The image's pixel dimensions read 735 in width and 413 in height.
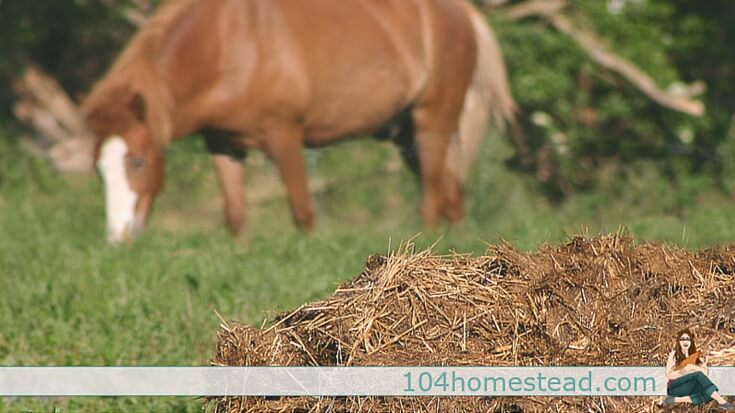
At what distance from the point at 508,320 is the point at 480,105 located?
730 cm

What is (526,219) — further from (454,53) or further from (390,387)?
(390,387)

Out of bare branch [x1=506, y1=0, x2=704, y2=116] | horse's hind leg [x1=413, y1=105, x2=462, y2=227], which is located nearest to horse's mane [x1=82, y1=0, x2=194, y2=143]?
horse's hind leg [x1=413, y1=105, x2=462, y2=227]

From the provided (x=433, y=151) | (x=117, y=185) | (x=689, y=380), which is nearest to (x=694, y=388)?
(x=689, y=380)

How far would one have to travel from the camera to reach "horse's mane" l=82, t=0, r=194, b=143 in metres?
8.50

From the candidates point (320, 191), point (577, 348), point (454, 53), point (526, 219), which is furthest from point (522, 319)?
point (320, 191)

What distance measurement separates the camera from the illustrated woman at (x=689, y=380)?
3123 mm

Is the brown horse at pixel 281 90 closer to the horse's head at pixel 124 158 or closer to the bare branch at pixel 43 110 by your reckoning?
the horse's head at pixel 124 158

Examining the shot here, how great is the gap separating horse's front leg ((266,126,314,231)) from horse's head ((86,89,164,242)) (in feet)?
3.09

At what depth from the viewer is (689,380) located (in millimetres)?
3129

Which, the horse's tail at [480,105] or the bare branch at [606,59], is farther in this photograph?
the bare branch at [606,59]

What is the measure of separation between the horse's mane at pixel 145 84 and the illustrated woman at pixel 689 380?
5.93 metres

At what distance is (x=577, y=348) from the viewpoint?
3.29 meters

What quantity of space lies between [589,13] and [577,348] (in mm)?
9826

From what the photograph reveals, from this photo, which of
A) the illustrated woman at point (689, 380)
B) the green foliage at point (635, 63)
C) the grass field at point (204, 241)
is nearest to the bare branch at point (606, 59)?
the green foliage at point (635, 63)
